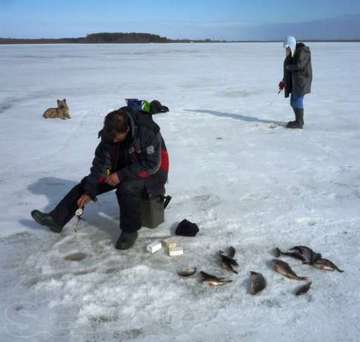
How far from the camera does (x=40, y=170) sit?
6320 millimetres

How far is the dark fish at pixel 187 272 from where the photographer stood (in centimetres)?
356

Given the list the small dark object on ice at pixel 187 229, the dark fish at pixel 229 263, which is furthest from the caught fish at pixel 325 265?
the small dark object on ice at pixel 187 229

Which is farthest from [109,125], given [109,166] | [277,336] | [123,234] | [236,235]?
[277,336]

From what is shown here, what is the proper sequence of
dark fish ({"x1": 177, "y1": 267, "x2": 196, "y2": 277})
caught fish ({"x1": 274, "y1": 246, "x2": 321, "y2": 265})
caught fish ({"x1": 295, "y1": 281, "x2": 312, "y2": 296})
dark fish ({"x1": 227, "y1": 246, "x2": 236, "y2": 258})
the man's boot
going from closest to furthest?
caught fish ({"x1": 295, "y1": 281, "x2": 312, "y2": 296}) < dark fish ({"x1": 177, "y1": 267, "x2": 196, "y2": 277}) < caught fish ({"x1": 274, "y1": 246, "x2": 321, "y2": 265}) < dark fish ({"x1": 227, "y1": 246, "x2": 236, "y2": 258}) < the man's boot

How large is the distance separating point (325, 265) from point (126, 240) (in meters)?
1.58

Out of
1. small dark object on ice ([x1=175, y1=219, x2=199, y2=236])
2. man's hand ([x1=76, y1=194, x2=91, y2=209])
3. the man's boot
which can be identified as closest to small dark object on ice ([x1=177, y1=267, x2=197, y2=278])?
small dark object on ice ([x1=175, y1=219, x2=199, y2=236])

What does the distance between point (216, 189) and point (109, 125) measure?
2.04 metres

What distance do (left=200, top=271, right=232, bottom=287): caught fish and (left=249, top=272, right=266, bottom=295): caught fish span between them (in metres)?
0.17

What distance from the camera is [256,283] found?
3.39 m

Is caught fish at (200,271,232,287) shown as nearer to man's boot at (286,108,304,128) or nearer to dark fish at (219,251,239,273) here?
dark fish at (219,251,239,273)

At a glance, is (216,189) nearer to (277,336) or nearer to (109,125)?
(109,125)

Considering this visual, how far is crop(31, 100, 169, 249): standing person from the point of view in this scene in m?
3.86

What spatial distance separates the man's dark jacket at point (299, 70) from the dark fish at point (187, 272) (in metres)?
5.56

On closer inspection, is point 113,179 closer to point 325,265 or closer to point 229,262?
point 229,262
